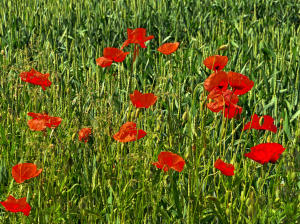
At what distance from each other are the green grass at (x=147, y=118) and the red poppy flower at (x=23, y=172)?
135 mm

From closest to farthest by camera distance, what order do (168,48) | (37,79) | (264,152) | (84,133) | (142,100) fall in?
(264,152) < (142,100) < (84,133) < (37,79) < (168,48)

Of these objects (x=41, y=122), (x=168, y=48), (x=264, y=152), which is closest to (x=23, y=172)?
(x=41, y=122)

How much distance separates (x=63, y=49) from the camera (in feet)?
13.0

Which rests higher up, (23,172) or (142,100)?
(142,100)

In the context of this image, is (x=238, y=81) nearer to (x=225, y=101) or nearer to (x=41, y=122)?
(x=225, y=101)

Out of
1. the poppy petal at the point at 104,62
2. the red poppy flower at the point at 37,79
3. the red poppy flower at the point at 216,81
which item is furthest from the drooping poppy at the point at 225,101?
the red poppy flower at the point at 37,79

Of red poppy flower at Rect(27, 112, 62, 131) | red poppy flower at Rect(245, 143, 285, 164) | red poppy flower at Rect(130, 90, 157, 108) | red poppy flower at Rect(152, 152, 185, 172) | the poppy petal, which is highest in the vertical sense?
A: the poppy petal

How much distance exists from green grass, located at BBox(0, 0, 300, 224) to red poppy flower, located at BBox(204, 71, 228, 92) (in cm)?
9

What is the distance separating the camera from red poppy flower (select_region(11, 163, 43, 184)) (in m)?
1.45

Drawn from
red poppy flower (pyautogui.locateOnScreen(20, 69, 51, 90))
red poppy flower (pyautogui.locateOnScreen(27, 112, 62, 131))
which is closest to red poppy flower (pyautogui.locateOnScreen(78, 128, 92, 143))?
red poppy flower (pyautogui.locateOnScreen(27, 112, 62, 131))

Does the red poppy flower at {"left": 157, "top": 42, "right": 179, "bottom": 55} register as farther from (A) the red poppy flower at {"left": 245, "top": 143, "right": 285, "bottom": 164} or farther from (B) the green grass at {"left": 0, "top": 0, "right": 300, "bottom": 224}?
(A) the red poppy flower at {"left": 245, "top": 143, "right": 285, "bottom": 164}

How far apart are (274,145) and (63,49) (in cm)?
281

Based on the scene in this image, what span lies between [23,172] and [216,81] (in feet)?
2.14

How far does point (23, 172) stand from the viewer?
146 centimetres
